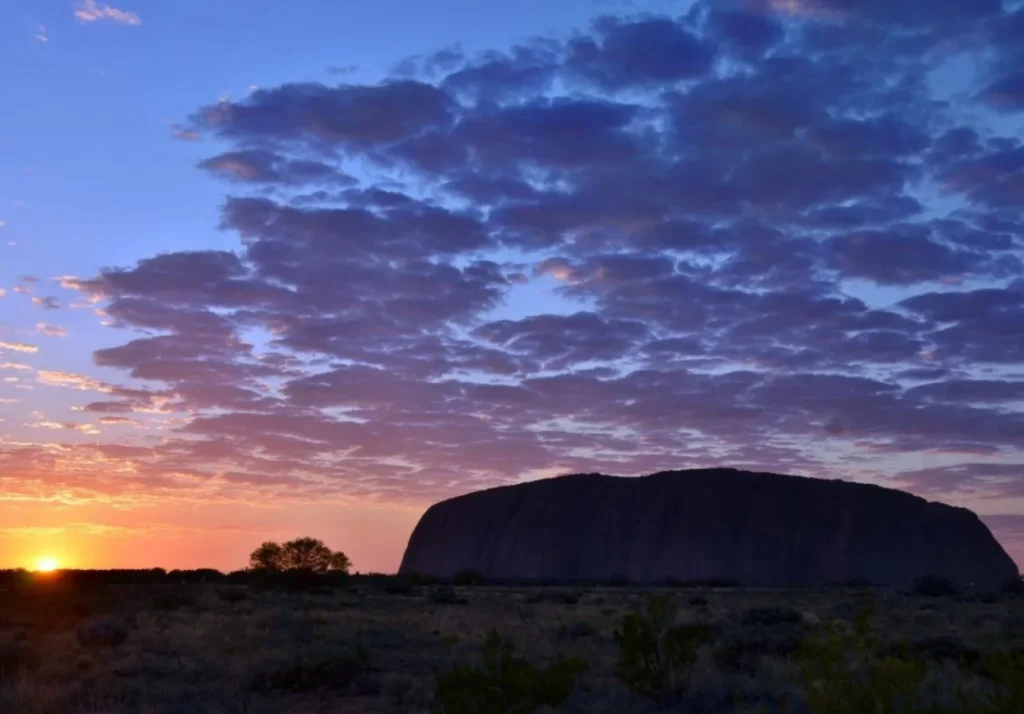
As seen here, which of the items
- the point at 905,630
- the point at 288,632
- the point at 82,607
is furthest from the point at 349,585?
the point at 905,630

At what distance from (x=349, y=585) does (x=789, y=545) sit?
49520mm

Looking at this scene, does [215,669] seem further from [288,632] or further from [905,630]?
[905,630]

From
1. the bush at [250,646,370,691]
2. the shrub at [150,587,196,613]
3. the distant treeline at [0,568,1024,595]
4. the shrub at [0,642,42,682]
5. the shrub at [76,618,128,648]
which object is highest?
the distant treeline at [0,568,1024,595]

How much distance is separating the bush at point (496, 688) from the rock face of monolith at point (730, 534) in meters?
83.7

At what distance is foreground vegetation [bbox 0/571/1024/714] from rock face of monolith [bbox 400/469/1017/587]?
6366 cm

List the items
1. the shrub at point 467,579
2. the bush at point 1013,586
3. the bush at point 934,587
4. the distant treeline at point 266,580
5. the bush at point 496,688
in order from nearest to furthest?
the bush at point 496,688 → the bush at point 934,587 → the distant treeline at point 266,580 → the bush at point 1013,586 → the shrub at point 467,579

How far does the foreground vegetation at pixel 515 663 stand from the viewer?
8.12 meters

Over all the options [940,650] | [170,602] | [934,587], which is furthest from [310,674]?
[934,587]

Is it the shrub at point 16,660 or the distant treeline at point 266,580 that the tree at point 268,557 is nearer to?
the distant treeline at point 266,580

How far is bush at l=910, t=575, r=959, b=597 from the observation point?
54.6 m

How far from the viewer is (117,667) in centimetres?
1823

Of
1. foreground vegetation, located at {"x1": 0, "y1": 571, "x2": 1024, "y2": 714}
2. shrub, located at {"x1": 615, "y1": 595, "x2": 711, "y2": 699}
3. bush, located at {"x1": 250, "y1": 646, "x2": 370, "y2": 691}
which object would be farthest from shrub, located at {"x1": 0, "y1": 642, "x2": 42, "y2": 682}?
shrub, located at {"x1": 615, "y1": 595, "x2": 711, "y2": 699}

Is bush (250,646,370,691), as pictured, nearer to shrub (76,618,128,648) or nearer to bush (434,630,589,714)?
bush (434,630,589,714)

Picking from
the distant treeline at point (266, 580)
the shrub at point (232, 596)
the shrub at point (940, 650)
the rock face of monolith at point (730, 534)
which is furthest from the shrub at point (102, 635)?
the rock face of monolith at point (730, 534)
